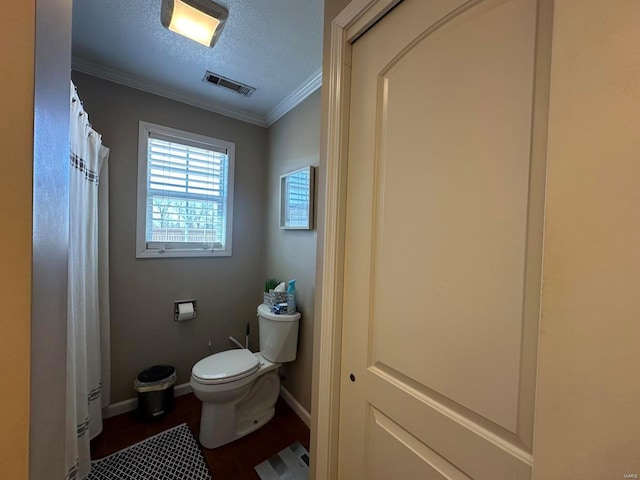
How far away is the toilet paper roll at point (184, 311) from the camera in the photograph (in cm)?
202

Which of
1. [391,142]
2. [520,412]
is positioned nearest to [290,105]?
[391,142]

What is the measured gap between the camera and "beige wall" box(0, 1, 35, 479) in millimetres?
342

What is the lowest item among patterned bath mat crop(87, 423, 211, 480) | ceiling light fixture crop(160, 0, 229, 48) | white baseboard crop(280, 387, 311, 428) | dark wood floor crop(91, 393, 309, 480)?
dark wood floor crop(91, 393, 309, 480)

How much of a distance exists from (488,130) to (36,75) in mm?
825

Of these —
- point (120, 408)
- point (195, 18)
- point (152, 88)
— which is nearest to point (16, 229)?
point (195, 18)

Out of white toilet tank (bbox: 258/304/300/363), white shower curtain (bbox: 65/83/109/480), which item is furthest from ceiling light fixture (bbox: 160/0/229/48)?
white toilet tank (bbox: 258/304/300/363)

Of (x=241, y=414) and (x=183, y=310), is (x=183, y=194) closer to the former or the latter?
(x=183, y=310)

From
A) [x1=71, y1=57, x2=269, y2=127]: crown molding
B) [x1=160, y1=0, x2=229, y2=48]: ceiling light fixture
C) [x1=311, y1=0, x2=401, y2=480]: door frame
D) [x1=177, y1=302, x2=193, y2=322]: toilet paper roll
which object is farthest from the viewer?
[x1=177, y1=302, x2=193, y2=322]: toilet paper roll

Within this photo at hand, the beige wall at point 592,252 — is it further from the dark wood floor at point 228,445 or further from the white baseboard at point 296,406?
the white baseboard at point 296,406

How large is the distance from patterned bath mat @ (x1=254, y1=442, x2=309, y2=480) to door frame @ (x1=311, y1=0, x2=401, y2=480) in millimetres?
575

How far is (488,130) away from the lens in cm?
60

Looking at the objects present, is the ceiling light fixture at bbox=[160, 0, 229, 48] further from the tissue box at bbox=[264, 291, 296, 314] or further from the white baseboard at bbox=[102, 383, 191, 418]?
the white baseboard at bbox=[102, 383, 191, 418]

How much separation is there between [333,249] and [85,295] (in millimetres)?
1530

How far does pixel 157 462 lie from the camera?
58.2 inches
